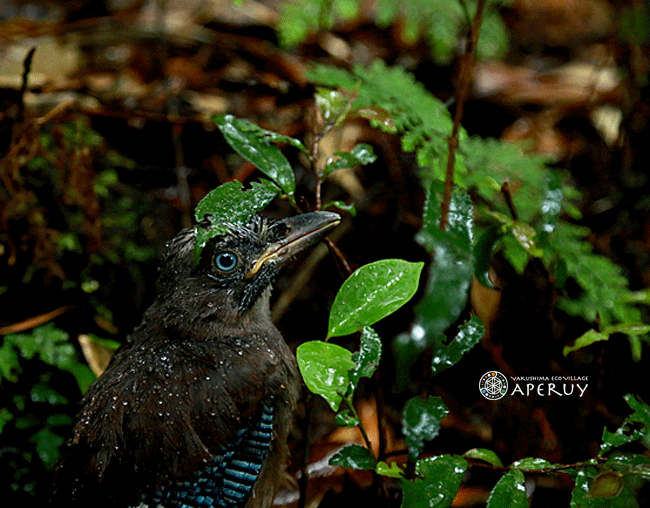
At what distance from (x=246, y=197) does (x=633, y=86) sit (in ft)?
10.9

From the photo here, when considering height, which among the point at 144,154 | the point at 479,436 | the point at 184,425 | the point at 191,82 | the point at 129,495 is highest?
the point at 191,82

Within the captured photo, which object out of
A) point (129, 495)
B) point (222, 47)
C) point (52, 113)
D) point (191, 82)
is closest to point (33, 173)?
point (52, 113)

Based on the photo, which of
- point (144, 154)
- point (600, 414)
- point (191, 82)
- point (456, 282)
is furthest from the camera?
point (191, 82)

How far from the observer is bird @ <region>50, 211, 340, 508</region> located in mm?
2201

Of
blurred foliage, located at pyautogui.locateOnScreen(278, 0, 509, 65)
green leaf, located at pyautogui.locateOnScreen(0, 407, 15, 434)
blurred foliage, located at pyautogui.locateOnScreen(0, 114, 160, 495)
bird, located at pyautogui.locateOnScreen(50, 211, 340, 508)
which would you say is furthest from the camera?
blurred foliage, located at pyautogui.locateOnScreen(278, 0, 509, 65)

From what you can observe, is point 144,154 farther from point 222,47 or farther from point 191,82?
point 222,47

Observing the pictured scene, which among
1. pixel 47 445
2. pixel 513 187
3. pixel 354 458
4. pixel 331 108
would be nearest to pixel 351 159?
pixel 331 108

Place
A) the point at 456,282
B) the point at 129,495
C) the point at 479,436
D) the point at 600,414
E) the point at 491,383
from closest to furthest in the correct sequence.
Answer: the point at 456,282
the point at 129,495
the point at 491,383
the point at 600,414
the point at 479,436

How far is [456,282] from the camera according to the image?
5.41ft

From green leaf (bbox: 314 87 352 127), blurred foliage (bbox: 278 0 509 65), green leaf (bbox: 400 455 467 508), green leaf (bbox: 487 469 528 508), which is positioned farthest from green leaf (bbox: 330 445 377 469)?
blurred foliage (bbox: 278 0 509 65)

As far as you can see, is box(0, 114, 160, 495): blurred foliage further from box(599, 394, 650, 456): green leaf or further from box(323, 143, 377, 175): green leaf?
box(599, 394, 650, 456): green leaf

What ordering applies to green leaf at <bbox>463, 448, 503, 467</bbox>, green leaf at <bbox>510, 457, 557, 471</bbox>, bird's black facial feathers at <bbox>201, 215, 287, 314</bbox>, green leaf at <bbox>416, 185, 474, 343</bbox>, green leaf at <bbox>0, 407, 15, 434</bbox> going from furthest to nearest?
green leaf at <bbox>0, 407, 15, 434</bbox> < bird's black facial feathers at <bbox>201, 215, 287, 314</bbox> < green leaf at <bbox>463, 448, 503, 467</bbox> < green leaf at <bbox>510, 457, 557, 471</bbox> < green leaf at <bbox>416, 185, 474, 343</bbox>

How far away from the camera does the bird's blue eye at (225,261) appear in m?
2.46

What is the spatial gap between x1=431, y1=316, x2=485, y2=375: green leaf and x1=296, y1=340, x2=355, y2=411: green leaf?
0.84 ft
